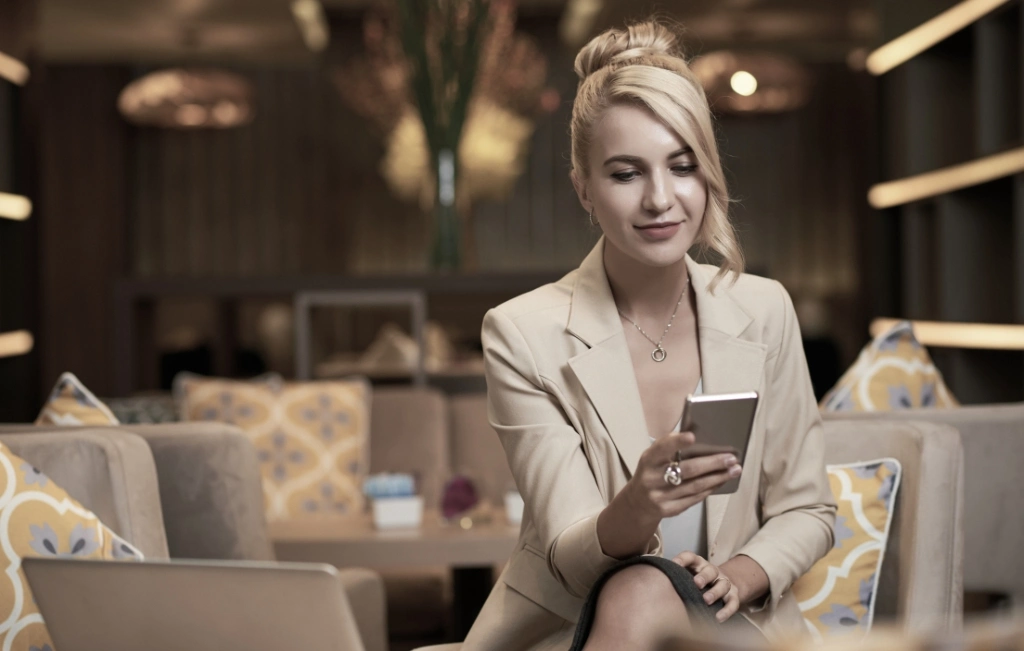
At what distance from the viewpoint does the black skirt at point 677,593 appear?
121cm

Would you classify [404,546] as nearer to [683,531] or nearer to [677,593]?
[683,531]

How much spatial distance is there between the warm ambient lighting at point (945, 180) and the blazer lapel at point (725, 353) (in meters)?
1.41

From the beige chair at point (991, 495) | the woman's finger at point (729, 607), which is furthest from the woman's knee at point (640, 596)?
the beige chair at point (991, 495)

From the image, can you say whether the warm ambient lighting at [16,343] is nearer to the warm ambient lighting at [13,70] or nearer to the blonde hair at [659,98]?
the warm ambient lighting at [13,70]

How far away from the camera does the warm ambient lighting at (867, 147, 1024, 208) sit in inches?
106

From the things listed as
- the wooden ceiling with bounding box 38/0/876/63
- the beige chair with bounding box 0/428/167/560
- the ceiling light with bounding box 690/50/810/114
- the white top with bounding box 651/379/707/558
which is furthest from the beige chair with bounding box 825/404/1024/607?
the wooden ceiling with bounding box 38/0/876/63

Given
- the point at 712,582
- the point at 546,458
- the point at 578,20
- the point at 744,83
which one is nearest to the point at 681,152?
the point at 546,458

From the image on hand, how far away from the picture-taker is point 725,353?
1504 millimetres

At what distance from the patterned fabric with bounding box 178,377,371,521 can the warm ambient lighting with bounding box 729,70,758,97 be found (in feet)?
11.7

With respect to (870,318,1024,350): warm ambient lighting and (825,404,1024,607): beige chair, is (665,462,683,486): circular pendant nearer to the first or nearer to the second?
(825,404,1024,607): beige chair

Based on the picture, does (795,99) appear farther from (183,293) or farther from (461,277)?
(183,293)

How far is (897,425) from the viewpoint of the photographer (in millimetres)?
1769

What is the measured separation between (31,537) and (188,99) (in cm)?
500

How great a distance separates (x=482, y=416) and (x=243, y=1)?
3.97m
